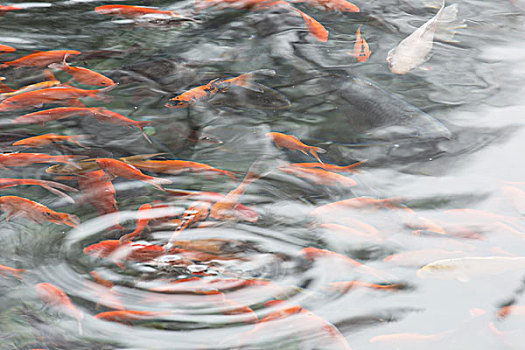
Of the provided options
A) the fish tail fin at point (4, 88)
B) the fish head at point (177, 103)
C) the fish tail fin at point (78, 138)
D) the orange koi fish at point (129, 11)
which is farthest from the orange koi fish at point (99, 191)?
the orange koi fish at point (129, 11)

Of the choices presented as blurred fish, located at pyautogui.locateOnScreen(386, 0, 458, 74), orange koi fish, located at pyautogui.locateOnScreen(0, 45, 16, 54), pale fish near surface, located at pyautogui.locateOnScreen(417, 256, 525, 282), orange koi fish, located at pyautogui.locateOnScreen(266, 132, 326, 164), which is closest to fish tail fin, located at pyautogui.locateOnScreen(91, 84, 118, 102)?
orange koi fish, located at pyautogui.locateOnScreen(0, 45, 16, 54)

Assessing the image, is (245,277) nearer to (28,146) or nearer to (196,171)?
(196,171)

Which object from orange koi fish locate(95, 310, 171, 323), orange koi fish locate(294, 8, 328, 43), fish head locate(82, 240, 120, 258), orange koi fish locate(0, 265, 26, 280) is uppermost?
orange koi fish locate(294, 8, 328, 43)

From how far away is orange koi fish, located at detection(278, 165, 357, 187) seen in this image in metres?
1.95

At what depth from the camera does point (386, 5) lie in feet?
11.0

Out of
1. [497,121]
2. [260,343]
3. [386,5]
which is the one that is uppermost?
[386,5]

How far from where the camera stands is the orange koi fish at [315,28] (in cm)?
301

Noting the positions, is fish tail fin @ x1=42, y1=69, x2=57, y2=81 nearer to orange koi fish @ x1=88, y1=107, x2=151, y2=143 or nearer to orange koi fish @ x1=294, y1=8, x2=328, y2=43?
orange koi fish @ x1=88, y1=107, x2=151, y2=143

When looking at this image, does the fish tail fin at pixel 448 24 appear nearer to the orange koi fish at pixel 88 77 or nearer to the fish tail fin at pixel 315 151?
the fish tail fin at pixel 315 151

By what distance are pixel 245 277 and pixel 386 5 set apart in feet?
7.83

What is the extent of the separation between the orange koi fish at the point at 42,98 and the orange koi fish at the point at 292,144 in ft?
3.08

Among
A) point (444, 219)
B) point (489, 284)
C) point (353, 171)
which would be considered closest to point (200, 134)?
point (353, 171)

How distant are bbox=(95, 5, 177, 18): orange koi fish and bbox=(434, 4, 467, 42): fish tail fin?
158cm

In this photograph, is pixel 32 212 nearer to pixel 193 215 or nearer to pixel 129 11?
pixel 193 215
